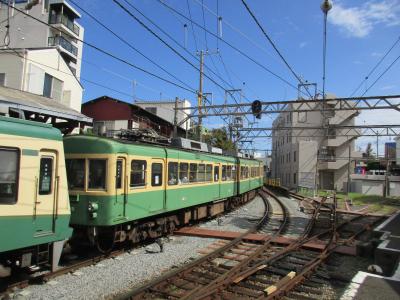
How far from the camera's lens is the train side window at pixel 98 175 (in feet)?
31.2

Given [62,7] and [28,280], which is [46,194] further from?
[62,7]

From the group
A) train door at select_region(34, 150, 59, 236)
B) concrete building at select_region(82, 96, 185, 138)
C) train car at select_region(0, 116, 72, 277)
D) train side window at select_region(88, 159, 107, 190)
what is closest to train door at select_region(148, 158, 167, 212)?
train side window at select_region(88, 159, 107, 190)

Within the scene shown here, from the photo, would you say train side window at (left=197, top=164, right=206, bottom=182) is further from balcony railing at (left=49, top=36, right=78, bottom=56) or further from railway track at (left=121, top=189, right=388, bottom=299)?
balcony railing at (left=49, top=36, right=78, bottom=56)

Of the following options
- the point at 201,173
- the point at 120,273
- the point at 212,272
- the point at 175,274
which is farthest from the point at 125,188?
the point at 201,173

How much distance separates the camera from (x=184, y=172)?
1341 cm

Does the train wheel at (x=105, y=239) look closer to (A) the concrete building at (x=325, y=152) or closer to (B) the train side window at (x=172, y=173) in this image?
(B) the train side window at (x=172, y=173)

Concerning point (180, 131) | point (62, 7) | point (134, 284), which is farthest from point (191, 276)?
point (62, 7)

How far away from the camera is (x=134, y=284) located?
7797mm

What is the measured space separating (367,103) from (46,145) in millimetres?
16761

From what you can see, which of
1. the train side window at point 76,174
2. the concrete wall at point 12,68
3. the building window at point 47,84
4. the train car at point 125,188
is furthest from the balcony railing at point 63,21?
the train side window at point 76,174

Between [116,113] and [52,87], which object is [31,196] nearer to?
[52,87]

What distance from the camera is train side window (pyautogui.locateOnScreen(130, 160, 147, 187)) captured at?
1032cm

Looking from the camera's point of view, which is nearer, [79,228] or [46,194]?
[46,194]

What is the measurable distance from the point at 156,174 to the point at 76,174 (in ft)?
8.07
